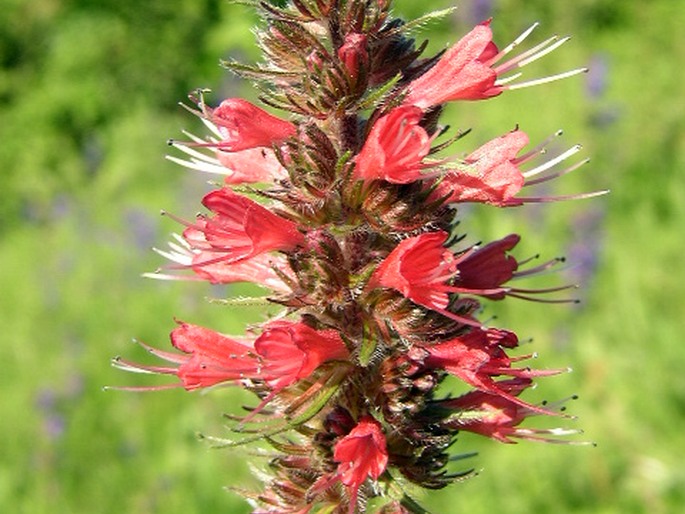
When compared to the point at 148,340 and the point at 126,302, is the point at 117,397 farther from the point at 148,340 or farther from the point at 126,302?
the point at 126,302

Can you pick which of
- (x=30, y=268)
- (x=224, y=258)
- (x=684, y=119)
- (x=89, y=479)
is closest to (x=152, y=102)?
(x=30, y=268)

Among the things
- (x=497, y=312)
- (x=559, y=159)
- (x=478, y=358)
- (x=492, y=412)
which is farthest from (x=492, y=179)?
(x=497, y=312)

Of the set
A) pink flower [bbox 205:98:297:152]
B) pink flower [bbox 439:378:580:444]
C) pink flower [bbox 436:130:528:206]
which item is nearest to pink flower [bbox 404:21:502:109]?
pink flower [bbox 436:130:528:206]

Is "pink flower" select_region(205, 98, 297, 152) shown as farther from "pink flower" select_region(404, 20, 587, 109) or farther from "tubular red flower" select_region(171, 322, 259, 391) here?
"tubular red flower" select_region(171, 322, 259, 391)

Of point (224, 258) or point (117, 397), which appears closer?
point (224, 258)

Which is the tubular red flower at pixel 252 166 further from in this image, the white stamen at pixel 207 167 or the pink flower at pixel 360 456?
the pink flower at pixel 360 456

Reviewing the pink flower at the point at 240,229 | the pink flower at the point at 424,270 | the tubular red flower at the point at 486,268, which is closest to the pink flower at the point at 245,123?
the pink flower at the point at 240,229
